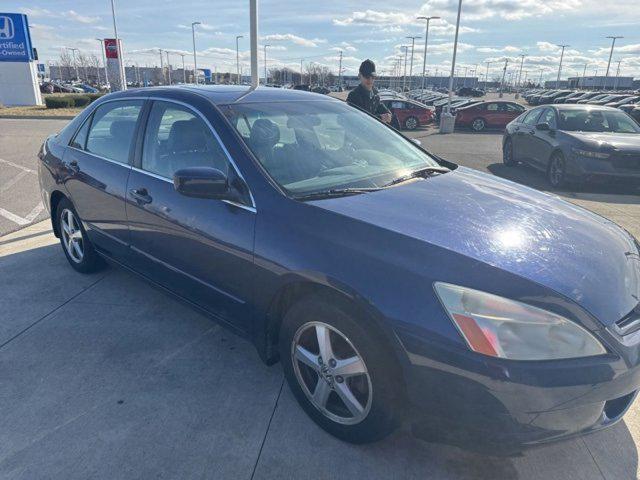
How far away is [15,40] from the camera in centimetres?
2800

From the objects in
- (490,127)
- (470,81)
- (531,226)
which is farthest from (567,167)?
(470,81)

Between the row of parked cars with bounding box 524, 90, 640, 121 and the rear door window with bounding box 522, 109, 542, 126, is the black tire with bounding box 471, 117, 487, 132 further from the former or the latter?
the rear door window with bounding box 522, 109, 542, 126

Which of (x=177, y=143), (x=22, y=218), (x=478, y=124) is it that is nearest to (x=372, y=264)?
(x=177, y=143)

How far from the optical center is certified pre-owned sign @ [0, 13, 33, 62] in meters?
27.1

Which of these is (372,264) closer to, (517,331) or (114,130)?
(517,331)

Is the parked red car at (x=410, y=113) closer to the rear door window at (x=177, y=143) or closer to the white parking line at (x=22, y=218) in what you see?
the white parking line at (x=22, y=218)

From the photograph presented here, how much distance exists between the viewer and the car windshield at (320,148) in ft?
9.02

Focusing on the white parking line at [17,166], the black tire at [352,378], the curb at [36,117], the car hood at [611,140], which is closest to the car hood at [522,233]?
the black tire at [352,378]

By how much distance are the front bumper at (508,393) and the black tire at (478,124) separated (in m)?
23.4

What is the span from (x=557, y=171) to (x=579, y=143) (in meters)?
0.69

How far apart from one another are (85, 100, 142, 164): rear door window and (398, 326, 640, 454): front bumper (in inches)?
102

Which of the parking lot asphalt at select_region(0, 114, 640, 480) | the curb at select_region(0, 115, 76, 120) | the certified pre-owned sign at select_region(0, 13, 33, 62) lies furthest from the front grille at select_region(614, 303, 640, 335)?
the certified pre-owned sign at select_region(0, 13, 33, 62)

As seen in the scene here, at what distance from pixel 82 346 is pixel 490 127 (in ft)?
78.1

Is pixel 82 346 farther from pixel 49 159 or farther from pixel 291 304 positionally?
pixel 49 159
